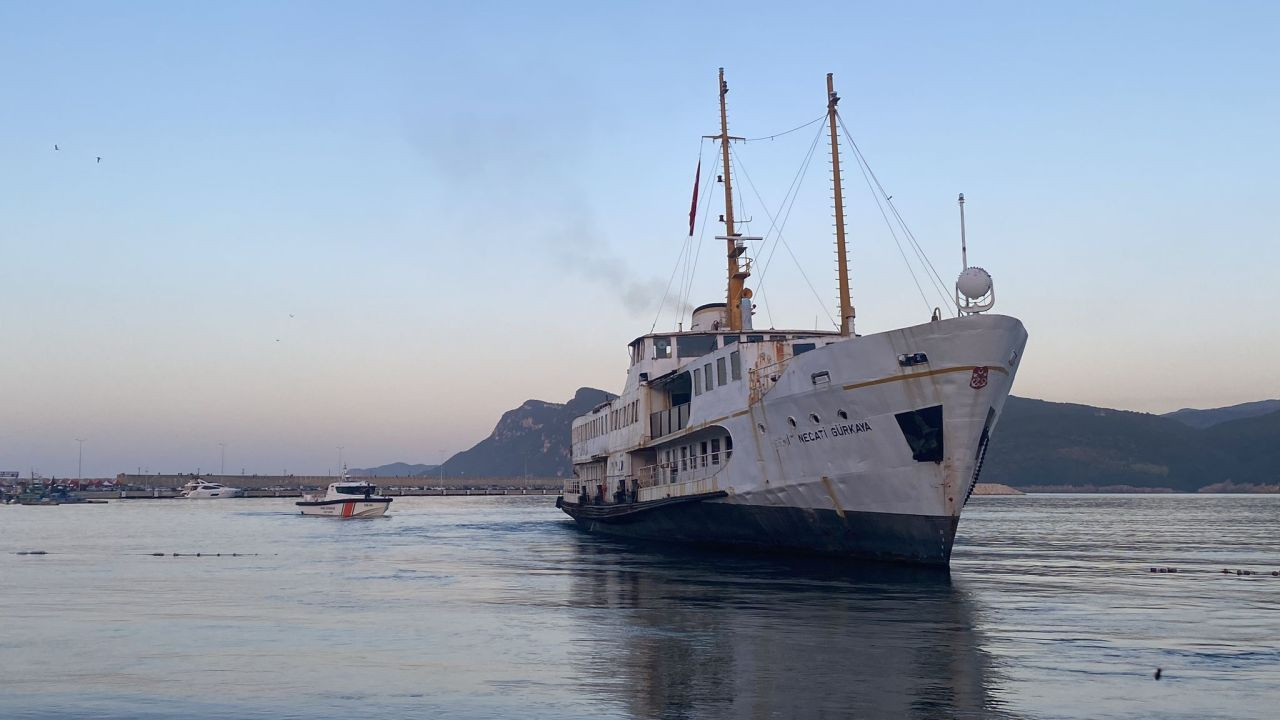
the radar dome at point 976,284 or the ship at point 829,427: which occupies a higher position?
the radar dome at point 976,284

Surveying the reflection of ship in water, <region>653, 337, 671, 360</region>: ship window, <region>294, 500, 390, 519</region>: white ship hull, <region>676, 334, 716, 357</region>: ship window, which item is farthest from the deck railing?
<region>294, 500, 390, 519</region>: white ship hull

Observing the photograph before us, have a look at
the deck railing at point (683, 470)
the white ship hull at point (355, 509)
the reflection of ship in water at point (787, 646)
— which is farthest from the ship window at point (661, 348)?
the white ship hull at point (355, 509)

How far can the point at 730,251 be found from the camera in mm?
51406

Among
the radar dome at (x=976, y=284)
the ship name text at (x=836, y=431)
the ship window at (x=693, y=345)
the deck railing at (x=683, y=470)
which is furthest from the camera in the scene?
the ship window at (x=693, y=345)

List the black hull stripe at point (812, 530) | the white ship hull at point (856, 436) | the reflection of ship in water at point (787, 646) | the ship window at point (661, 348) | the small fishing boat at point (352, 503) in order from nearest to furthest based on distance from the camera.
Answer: the reflection of ship in water at point (787, 646) → the white ship hull at point (856, 436) → the black hull stripe at point (812, 530) → the ship window at point (661, 348) → the small fishing boat at point (352, 503)

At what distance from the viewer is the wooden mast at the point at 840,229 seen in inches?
1511

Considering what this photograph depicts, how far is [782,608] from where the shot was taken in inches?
949

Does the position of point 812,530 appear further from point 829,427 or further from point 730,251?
point 730,251

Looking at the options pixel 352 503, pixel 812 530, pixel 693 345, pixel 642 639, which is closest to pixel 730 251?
pixel 693 345

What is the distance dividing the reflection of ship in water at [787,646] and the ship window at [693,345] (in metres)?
17.7

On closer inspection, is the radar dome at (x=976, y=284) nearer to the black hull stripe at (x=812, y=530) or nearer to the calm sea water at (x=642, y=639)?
the black hull stripe at (x=812, y=530)

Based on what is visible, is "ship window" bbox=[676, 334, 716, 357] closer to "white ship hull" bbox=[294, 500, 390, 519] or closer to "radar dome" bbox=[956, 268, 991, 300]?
"radar dome" bbox=[956, 268, 991, 300]

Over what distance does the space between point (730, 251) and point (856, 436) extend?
69.5 feet

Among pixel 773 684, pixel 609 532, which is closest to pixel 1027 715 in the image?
pixel 773 684
